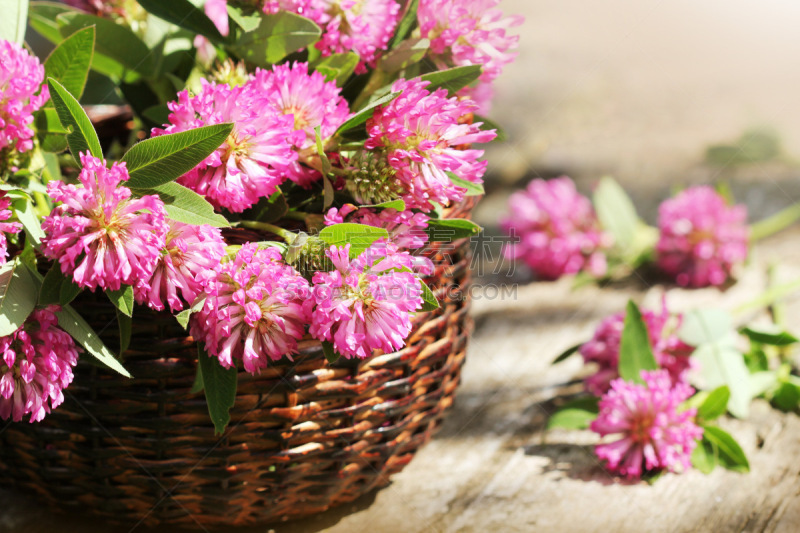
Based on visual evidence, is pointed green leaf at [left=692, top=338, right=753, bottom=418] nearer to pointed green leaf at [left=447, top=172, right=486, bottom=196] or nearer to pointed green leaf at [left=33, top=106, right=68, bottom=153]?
pointed green leaf at [left=447, top=172, right=486, bottom=196]

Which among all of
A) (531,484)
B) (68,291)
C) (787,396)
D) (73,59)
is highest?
(73,59)

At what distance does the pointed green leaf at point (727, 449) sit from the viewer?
737 mm

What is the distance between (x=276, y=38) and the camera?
23.4 inches

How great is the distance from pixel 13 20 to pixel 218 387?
351 millimetres

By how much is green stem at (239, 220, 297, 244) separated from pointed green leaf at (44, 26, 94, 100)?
192 mm

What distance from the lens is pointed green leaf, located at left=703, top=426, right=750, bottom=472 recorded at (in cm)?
74

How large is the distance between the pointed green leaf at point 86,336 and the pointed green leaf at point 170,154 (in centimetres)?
10

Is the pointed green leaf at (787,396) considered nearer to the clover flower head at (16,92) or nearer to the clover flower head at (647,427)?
the clover flower head at (647,427)

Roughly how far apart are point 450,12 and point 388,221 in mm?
206

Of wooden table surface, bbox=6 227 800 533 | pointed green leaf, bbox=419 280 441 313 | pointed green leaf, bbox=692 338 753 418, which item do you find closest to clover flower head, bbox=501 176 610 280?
wooden table surface, bbox=6 227 800 533

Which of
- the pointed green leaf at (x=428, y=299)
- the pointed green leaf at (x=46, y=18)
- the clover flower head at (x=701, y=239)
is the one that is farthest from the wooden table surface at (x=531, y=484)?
the pointed green leaf at (x=46, y=18)

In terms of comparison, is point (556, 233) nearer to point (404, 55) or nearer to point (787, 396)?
point (787, 396)

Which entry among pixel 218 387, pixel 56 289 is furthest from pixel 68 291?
pixel 218 387

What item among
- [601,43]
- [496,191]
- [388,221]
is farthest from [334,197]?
[601,43]
